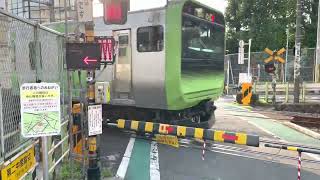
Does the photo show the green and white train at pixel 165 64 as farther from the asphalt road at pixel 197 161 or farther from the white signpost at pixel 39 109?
the white signpost at pixel 39 109

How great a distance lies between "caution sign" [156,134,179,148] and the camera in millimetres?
8406

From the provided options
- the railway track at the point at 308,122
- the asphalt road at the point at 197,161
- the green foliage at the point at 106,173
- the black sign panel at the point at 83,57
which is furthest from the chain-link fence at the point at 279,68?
the black sign panel at the point at 83,57

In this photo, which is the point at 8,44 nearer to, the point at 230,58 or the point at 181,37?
the point at 181,37

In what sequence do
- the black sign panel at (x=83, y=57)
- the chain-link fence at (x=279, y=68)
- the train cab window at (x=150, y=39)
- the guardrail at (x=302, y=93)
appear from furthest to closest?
the chain-link fence at (x=279, y=68), the guardrail at (x=302, y=93), the train cab window at (x=150, y=39), the black sign panel at (x=83, y=57)

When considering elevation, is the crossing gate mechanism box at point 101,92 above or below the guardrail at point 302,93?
above

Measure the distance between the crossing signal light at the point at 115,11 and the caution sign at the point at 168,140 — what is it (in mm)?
3178

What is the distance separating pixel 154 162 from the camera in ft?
24.6

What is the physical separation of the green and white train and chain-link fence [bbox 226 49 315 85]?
15173mm

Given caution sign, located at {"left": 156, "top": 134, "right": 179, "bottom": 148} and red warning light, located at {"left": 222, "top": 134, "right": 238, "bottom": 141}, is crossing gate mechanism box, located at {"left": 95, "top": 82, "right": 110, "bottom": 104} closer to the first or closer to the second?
red warning light, located at {"left": 222, "top": 134, "right": 238, "bottom": 141}

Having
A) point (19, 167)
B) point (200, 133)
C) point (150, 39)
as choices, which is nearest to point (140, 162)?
point (200, 133)

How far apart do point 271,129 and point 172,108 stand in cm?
371

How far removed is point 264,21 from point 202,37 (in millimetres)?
31233

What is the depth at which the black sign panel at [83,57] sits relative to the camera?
5637 millimetres

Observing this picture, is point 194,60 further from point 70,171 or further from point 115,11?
point 70,171
